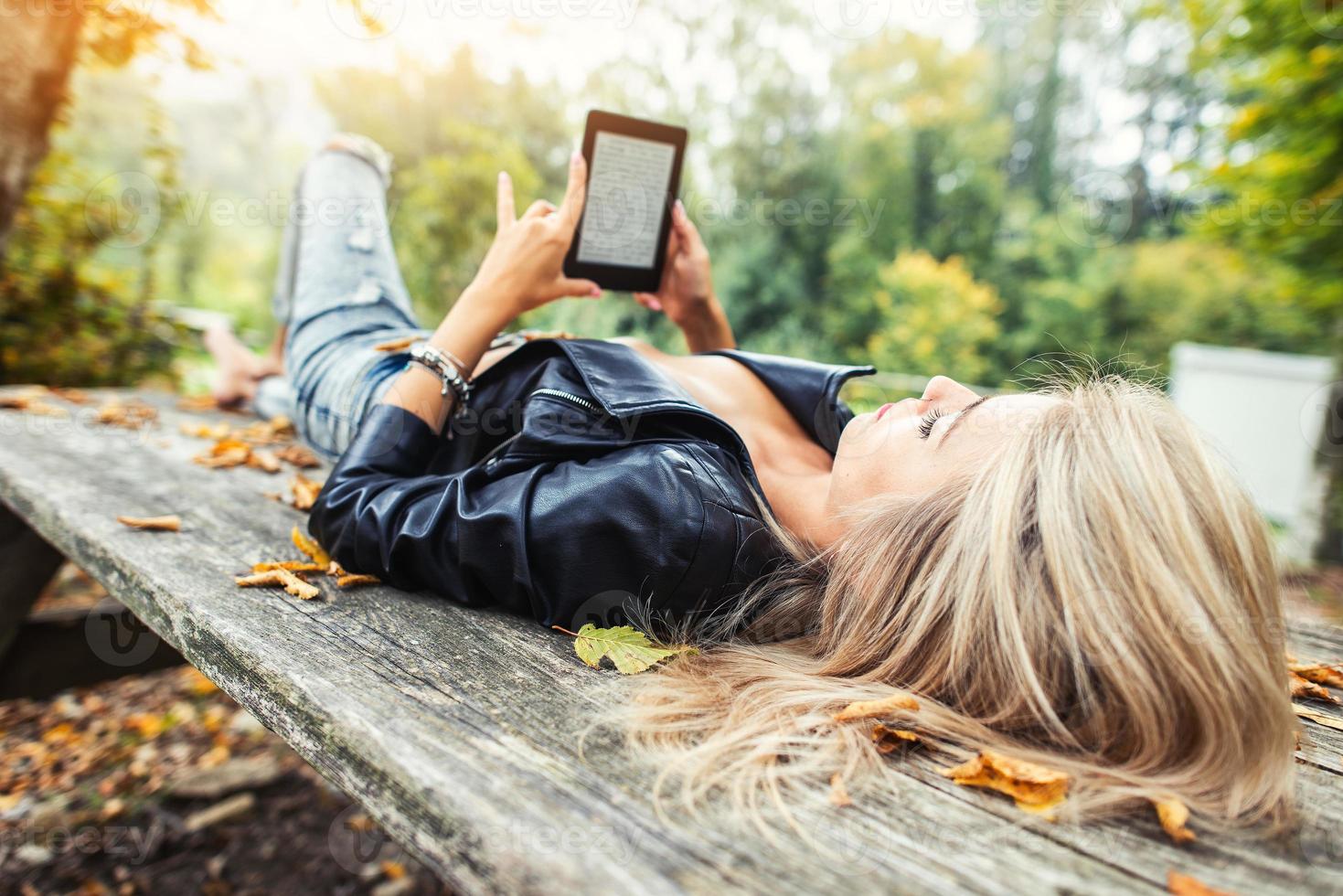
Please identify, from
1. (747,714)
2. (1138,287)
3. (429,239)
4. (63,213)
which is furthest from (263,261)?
(1138,287)

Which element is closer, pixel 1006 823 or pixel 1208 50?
pixel 1006 823

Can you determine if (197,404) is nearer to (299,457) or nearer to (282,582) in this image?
(299,457)

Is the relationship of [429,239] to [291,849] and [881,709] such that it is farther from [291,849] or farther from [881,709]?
[881,709]

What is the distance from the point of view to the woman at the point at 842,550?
1.06 metres

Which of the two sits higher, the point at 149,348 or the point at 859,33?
the point at 859,33

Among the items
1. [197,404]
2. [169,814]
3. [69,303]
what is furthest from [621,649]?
[69,303]

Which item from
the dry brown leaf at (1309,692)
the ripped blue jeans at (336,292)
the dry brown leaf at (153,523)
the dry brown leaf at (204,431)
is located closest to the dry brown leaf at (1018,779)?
the dry brown leaf at (1309,692)

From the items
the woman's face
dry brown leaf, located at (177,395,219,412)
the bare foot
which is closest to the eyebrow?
the woman's face

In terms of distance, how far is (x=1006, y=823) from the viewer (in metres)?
0.93

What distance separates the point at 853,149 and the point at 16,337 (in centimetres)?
1637

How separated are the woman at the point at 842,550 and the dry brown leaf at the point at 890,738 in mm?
19

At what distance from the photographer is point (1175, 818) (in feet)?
3.06

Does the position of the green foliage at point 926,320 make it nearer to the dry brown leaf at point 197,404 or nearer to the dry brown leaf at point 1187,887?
the dry brown leaf at point 197,404

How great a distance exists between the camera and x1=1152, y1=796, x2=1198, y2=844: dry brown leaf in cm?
93
